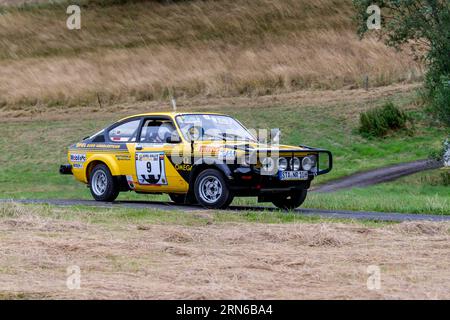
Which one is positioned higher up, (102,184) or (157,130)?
(157,130)

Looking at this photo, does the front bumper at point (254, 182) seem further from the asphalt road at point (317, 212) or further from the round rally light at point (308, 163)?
the asphalt road at point (317, 212)

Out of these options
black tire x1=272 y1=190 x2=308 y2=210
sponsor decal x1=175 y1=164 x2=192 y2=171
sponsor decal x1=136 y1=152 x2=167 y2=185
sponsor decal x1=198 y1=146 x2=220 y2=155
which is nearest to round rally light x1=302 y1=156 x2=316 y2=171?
black tire x1=272 y1=190 x2=308 y2=210

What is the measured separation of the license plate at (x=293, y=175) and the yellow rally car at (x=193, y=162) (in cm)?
2

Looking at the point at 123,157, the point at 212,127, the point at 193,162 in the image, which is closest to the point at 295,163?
the point at 193,162

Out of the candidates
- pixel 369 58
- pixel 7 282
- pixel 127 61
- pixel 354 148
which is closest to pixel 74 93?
pixel 127 61

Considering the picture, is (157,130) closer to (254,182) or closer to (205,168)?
(205,168)

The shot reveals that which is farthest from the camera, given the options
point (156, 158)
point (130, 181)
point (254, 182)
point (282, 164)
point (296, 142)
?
point (296, 142)

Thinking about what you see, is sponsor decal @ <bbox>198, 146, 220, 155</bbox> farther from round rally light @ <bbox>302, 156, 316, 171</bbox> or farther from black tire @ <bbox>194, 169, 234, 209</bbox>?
round rally light @ <bbox>302, 156, 316, 171</bbox>

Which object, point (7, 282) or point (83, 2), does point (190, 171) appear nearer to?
point (7, 282)

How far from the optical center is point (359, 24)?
3969 centimetres

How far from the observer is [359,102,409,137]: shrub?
4356cm

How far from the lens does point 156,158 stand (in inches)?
772

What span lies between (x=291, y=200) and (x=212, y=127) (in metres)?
2.04

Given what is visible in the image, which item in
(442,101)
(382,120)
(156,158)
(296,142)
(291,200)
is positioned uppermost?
(442,101)
